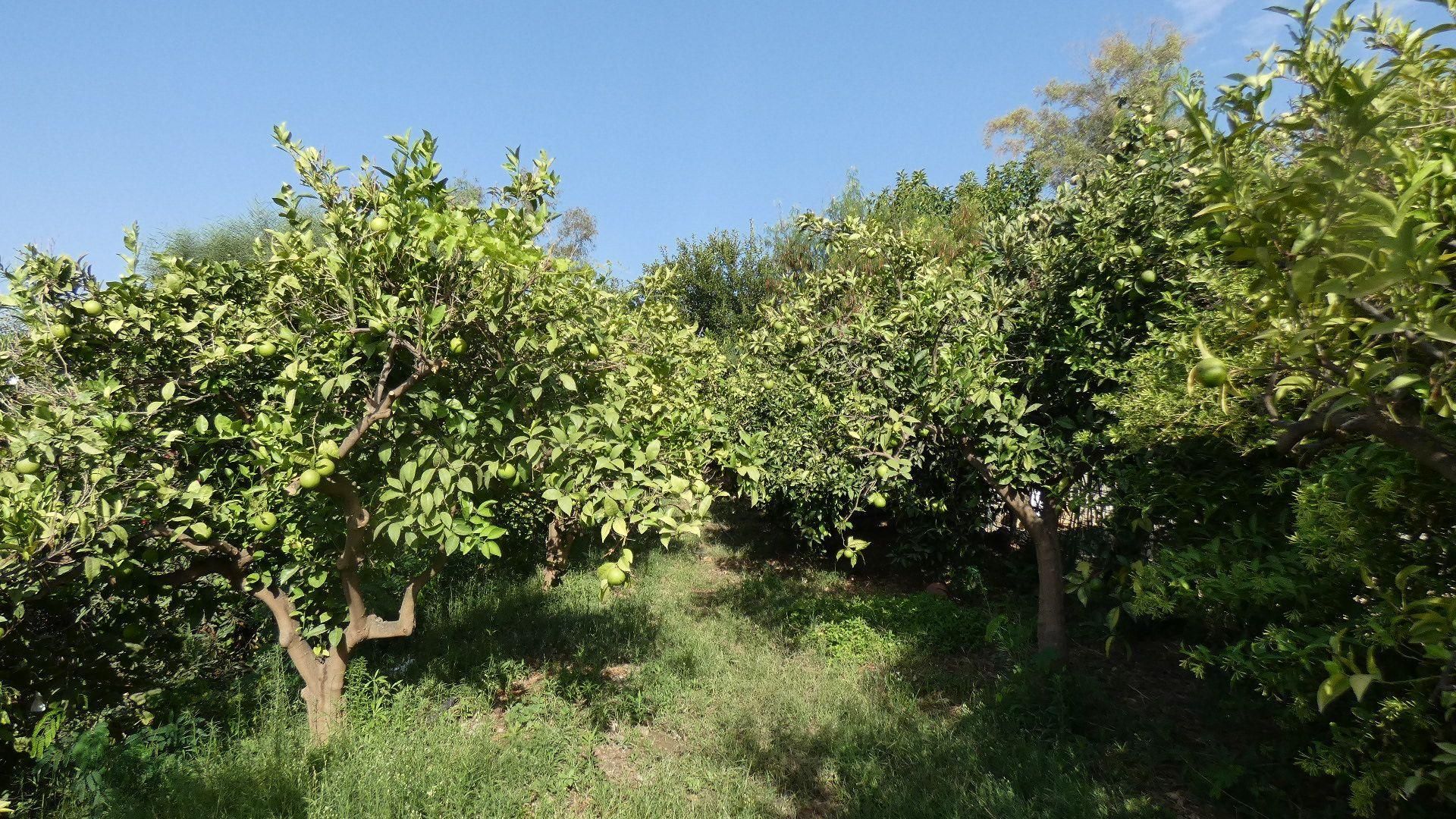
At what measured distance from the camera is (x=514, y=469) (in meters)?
2.70

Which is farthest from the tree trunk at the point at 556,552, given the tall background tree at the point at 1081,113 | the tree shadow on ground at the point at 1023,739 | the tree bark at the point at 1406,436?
the tall background tree at the point at 1081,113

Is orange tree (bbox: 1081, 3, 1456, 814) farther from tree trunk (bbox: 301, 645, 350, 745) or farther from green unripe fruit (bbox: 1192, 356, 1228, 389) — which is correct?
tree trunk (bbox: 301, 645, 350, 745)

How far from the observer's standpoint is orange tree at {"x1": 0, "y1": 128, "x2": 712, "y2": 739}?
98.5 inches

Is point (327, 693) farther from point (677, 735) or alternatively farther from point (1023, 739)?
point (1023, 739)

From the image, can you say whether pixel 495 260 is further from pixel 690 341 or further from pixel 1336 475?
pixel 690 341

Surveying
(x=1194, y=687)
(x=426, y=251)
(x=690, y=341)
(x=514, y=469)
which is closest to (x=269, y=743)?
(x=514, y=469)

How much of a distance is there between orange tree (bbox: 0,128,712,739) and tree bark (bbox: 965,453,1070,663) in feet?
9.36

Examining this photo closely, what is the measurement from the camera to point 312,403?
285cm

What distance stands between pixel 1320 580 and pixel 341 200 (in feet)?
14.1

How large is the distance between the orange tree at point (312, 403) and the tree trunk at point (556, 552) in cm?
296

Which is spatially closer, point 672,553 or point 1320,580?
point 1320,580

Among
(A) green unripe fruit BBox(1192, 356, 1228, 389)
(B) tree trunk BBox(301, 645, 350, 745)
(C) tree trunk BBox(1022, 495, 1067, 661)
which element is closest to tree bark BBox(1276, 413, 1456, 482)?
(A) green unripe fruit BBox(1192, 356, 1228, 389)

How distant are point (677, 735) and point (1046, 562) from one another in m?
2.95

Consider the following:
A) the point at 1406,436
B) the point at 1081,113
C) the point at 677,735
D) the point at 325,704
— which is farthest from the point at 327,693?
the point at 1081,113
